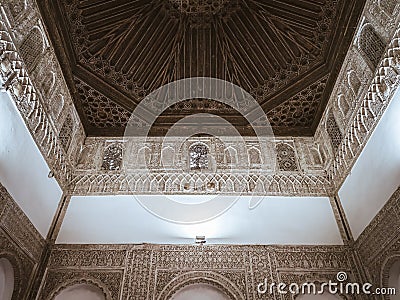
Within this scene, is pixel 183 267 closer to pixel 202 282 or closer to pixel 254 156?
pixel 202 282

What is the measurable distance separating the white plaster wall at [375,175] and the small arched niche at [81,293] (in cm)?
323

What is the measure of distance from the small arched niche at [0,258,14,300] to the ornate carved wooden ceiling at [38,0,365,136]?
250 centimetres

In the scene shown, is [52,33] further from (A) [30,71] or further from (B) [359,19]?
(B) [359,19]

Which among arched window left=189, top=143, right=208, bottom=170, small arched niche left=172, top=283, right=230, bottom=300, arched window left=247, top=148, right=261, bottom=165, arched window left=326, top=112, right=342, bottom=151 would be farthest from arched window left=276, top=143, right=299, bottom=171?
small arched niche left=172, top=283, right=230, bottom=300

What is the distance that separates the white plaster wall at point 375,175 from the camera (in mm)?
3525

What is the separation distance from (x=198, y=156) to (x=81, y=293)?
2.52 m

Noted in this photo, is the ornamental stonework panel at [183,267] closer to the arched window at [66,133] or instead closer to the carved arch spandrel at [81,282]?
the carved arch spandrel at [81,282]

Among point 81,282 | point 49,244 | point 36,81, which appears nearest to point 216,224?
point 81,282

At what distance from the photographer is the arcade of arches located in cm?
378

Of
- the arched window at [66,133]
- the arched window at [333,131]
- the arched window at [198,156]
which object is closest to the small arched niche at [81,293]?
the arched window at [66,133]

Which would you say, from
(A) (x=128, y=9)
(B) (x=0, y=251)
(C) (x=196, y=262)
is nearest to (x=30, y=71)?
(A) (x=128, y=9)

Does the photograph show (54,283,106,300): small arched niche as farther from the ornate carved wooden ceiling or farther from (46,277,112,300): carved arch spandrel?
the ornate carved wooden ceiling

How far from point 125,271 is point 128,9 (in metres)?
3.36

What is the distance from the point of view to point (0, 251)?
3.44m
